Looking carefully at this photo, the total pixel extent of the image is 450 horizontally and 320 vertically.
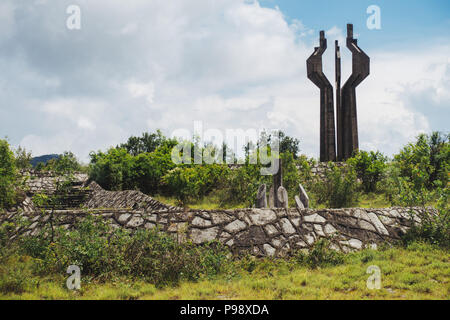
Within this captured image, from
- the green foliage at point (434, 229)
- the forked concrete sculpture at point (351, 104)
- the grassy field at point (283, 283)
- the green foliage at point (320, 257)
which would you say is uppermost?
the forked concrete sculpture at point (351, 104)

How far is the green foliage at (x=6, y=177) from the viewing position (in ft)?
41.0

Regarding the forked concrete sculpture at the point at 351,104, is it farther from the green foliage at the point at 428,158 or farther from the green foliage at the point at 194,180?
the green foliage at the point at 194,180

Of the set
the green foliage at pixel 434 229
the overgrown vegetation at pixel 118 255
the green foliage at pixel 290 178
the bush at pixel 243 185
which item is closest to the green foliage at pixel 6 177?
the overgrown vegetation at pixel 118 255

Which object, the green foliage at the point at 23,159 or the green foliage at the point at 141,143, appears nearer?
the green foliage at the point at 23,159

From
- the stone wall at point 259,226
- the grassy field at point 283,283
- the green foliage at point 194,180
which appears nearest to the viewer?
the grassy field at point 283,283

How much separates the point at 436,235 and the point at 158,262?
5855 mm

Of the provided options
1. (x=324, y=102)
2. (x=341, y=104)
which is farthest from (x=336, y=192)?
(x=341, y=104)

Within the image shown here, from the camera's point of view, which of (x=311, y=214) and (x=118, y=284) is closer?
(x=118, y=284)

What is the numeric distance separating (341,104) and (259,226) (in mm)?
14587

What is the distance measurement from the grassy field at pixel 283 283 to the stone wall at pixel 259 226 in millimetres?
476
